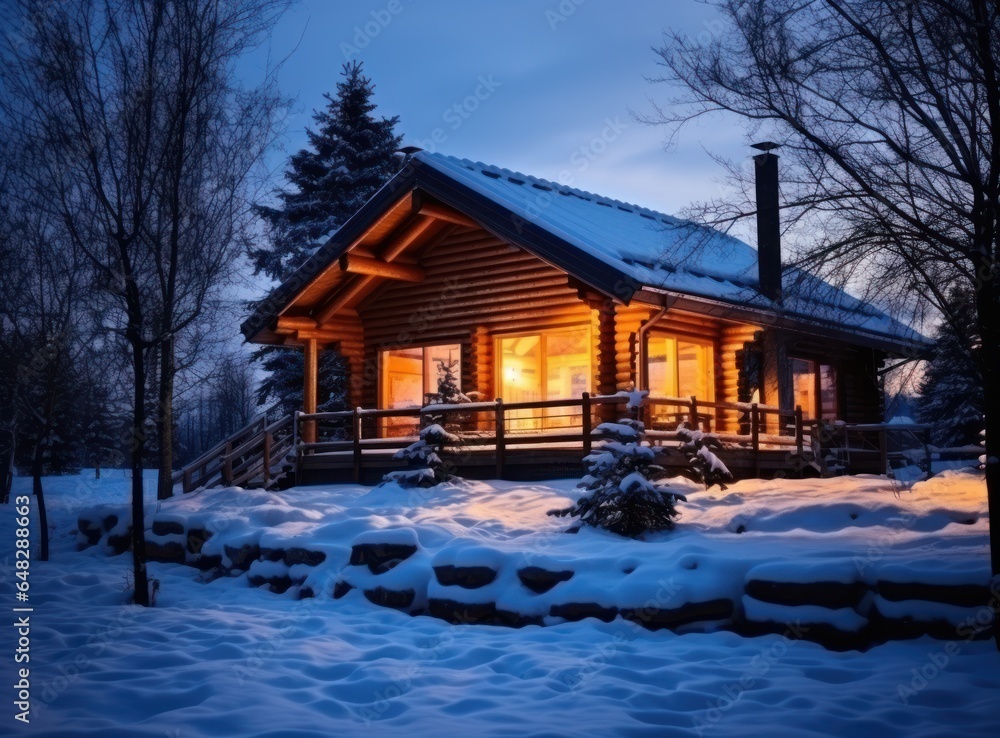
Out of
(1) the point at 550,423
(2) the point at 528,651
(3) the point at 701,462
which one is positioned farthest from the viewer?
(1) the point at 550,423

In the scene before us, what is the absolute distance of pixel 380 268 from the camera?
1728cm

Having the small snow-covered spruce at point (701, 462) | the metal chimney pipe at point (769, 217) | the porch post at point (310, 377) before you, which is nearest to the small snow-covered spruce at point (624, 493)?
the small snow-covered spruce at point (701, 462)

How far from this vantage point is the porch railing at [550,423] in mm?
13812

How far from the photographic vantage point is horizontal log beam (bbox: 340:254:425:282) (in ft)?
54.7

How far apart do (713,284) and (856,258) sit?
9449 millimetres

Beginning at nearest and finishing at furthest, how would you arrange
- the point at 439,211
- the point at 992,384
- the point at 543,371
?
the point at 992,384 < the point at 439,211 < the point at 543,371

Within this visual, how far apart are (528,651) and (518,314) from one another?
34.5 feet

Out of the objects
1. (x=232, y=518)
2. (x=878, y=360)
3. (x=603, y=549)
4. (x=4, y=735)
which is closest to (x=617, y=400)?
(x=603, y=549)

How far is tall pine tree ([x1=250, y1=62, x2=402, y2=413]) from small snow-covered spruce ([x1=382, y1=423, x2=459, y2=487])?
1312cm

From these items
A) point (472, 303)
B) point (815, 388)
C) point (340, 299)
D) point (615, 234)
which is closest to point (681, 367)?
point (615, 234)

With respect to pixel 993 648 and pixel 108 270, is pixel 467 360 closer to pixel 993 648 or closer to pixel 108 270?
pixel 108 270

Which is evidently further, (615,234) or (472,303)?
(472,303)

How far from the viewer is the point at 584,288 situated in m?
14.3

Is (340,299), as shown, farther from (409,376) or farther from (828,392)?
(828,392)
